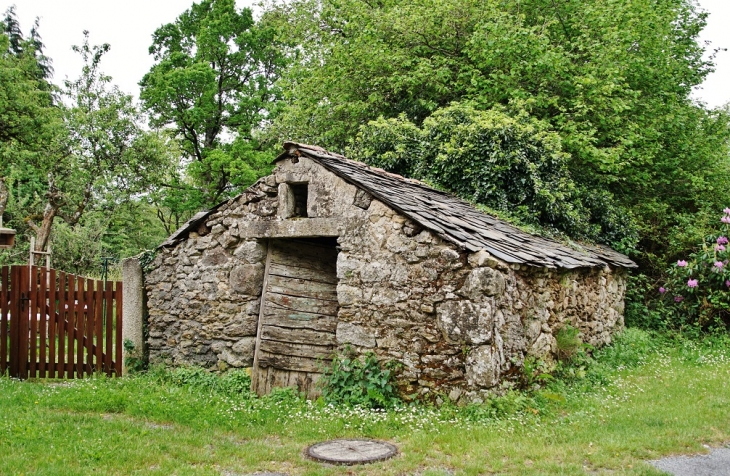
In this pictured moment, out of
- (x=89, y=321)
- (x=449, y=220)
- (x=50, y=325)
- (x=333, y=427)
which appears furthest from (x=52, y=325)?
(x=449, y=220)

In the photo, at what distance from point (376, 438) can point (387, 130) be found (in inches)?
275

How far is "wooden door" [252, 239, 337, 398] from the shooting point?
7684 millimetres

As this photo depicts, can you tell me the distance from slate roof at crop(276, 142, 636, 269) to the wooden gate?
3730 millimetres

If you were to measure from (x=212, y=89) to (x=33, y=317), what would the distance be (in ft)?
47.2

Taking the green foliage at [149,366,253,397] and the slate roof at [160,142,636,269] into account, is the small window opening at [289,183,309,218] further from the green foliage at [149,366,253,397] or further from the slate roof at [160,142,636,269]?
the green foliage at [149,366,253,397]

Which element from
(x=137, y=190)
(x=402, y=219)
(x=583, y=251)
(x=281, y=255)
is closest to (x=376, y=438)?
(x=402, y=219)

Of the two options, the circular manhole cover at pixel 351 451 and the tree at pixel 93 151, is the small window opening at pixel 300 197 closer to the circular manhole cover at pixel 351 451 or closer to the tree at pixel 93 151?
the circular manhole cover at pixel 351 451

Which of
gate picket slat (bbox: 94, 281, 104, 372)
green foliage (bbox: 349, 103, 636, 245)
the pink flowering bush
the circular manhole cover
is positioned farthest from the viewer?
the pink flowering bush

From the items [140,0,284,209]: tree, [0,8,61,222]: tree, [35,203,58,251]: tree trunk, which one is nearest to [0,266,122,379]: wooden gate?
[35,203,58,251]: tree trunk

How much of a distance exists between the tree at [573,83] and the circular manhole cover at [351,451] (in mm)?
8225

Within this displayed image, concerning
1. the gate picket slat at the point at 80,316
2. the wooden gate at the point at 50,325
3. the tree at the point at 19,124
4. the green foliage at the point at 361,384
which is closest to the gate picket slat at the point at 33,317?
the wooden gate at the point at 50,325

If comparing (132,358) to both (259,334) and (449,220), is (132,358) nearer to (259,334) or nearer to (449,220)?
(259,334)

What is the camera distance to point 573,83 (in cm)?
1283

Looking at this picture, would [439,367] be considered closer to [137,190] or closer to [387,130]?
[387,130]
